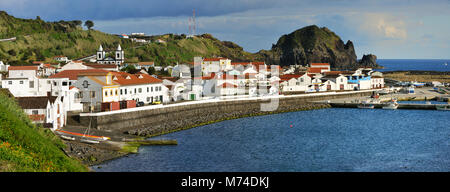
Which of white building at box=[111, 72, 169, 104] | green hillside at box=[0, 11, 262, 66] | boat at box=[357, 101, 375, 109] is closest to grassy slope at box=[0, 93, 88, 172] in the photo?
white building at box=[111, 72, 169, 104]

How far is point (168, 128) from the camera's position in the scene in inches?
2077

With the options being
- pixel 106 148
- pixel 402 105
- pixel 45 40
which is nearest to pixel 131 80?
pixel 106 148

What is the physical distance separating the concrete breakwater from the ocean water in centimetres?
247

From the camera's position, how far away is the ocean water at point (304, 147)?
116 feet

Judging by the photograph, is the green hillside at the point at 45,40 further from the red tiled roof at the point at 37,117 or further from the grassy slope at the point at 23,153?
the grassy slope at the point at 23,153

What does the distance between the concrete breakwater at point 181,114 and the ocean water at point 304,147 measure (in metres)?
2.47

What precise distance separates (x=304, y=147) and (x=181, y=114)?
2254cm

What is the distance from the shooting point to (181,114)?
2464 inches

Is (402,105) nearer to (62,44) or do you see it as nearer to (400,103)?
(400,103)

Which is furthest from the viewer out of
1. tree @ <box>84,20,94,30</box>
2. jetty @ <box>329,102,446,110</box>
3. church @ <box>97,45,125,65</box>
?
tree @ <box>84,20,94,30</box>

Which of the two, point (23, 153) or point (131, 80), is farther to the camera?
point (131, 80)

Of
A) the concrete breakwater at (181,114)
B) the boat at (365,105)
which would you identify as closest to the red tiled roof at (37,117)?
the concrete breakwater at (181,114)

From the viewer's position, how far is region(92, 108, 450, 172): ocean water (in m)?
35.3

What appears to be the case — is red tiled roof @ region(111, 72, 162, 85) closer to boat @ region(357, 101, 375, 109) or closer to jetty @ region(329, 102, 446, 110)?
jetty @ region(329, 102, 446, 110)
